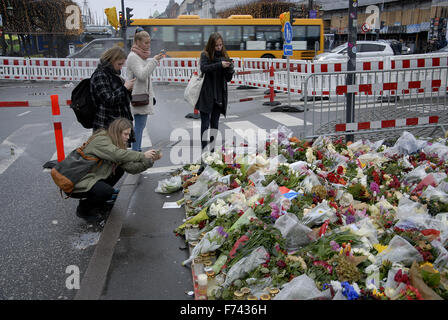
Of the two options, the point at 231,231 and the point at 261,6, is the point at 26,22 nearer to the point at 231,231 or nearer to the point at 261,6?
the point at 261,6

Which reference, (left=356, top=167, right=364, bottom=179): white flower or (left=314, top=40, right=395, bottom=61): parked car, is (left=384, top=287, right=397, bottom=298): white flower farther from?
(left=314, top=40, right=395, bottom=61): parked car

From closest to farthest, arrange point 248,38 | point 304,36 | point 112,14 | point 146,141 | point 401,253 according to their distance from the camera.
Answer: point 401,253 < point 146,141 < point 112,14 < point 248,38 < point 304,36

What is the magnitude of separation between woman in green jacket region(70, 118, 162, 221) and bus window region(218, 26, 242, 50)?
21.1 meters

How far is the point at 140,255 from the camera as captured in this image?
143 inches

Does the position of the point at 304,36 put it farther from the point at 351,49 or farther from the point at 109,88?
the point at 109,88

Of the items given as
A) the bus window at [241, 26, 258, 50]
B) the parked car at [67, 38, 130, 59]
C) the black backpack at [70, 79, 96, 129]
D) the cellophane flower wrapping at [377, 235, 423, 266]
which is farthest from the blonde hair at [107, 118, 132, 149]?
the bus window at [241, 26, 258, 50]

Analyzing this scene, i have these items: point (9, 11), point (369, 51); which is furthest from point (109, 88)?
point (9, 11)

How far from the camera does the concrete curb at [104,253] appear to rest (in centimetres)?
312

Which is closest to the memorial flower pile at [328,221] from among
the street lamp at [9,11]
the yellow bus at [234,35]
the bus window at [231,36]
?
the yellow bus at [234,35]

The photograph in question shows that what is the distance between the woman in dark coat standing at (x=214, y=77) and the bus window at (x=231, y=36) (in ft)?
63.8

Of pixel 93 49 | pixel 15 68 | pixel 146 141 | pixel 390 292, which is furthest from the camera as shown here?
pixel 93 49

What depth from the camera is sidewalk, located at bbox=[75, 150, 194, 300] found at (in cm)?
309

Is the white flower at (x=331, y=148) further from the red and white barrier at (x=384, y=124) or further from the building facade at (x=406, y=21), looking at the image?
the building facade at (x=406, y=21)

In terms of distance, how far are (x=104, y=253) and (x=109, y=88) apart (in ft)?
6.42
